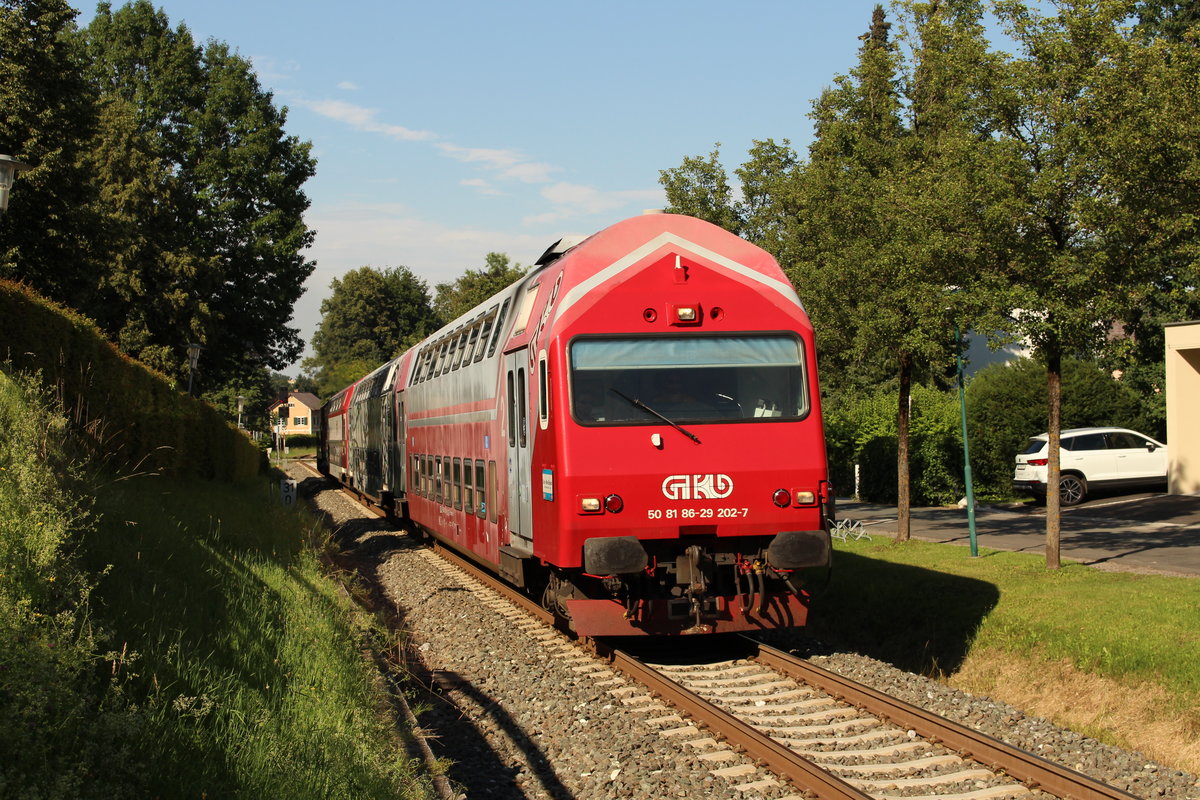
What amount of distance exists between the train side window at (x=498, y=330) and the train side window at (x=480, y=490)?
1.38 m

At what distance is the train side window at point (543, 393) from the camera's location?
9.65m

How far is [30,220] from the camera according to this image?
23.2m

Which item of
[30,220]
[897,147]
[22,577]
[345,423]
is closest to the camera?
[22,577]

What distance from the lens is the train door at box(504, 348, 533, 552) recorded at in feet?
34.4

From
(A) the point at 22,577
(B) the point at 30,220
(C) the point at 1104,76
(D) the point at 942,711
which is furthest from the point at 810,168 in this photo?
(B) the point at 30,220

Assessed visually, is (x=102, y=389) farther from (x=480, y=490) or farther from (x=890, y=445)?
(x=890, y=445)

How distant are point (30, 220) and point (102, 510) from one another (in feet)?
54.1

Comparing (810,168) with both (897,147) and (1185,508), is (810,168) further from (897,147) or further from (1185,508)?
→ (1185,508)

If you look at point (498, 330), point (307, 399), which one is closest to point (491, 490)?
point (498, 330)

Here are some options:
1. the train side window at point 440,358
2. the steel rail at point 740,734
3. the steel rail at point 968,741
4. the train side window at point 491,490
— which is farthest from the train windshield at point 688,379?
the train side window at point 440,358

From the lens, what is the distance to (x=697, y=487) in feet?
30.7

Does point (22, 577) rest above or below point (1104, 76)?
below

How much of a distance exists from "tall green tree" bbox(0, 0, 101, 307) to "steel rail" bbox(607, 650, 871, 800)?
18352 millimetres

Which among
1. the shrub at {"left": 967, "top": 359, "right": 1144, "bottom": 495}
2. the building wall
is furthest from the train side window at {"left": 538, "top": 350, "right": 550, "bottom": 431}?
the shrub at {"left": 967, "top": 359, "right": 1144, "bottom": 495}
